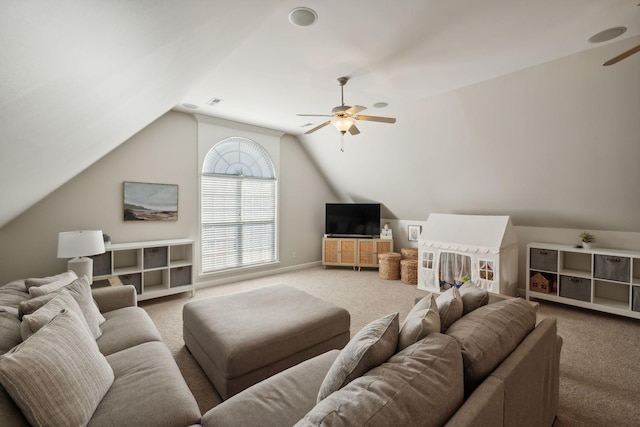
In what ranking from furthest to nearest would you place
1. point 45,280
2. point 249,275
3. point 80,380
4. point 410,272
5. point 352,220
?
point 352,220
point 249,275
point 410,272
point 45,280
point 80,380

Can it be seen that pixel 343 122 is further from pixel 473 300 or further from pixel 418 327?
pixel 418 327

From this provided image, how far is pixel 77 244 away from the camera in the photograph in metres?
3.04

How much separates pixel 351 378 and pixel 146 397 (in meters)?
1.01

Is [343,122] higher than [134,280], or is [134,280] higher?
[343,122]

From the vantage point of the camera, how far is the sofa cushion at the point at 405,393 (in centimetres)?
86

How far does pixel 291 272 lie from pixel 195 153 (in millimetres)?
2879

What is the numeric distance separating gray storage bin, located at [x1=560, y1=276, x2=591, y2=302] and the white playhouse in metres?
0.55

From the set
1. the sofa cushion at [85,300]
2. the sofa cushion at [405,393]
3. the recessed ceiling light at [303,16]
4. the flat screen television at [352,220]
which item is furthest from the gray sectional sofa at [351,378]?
the flat screen television at [352,220]

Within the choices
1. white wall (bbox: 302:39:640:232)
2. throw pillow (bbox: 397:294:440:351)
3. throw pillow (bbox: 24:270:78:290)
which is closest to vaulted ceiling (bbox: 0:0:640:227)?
white wall (bbox: 302:39:640:232)

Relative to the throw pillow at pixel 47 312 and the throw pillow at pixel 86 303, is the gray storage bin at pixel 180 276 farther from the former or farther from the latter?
the throw pillow at pixel 47 312

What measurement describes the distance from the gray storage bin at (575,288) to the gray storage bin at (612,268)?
0.56ft

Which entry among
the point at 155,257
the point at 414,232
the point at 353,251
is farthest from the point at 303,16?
the point at 414,232

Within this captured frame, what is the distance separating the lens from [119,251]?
160 inches

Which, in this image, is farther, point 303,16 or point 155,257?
point 155,257
